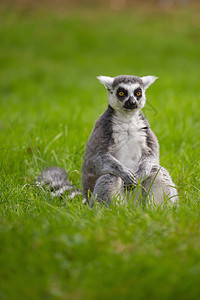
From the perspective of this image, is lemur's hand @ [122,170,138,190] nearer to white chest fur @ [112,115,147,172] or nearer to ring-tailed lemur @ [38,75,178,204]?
ring-tailed lemur @ [38,75,178,204]

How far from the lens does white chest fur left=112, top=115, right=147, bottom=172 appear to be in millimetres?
3684

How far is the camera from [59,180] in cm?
411

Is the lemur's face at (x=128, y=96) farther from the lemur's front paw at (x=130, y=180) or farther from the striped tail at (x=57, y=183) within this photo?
the striped tail at (x=57, y=183)

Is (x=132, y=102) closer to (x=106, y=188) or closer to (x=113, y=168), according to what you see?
(x=113, y=168)

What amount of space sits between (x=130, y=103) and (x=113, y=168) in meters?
0.63

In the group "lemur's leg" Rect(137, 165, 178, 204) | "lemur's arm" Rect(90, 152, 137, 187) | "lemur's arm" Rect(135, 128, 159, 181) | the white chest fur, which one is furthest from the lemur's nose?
"lemur's leg" Rect(137, 165, 178, 204)

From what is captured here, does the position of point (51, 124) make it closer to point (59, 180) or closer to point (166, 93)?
point (59, 180)

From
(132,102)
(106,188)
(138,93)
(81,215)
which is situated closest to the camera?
(81,215)

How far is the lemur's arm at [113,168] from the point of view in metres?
3.51

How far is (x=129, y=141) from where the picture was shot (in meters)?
3.69

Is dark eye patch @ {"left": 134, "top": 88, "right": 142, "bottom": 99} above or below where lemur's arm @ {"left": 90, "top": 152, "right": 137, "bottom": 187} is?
above

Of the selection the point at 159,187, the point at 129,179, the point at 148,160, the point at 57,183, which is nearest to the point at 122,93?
the point at 148,160

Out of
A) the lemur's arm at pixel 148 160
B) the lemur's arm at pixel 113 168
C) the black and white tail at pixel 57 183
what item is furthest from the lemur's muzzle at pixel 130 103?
the black and white tail at pixel 57 183

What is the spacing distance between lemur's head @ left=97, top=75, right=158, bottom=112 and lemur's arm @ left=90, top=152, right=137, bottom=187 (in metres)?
0.50
